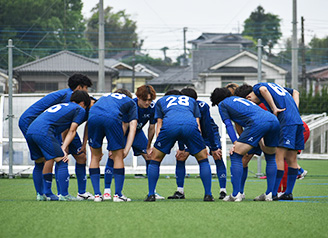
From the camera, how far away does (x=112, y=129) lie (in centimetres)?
725

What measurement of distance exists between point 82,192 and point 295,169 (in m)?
3.04

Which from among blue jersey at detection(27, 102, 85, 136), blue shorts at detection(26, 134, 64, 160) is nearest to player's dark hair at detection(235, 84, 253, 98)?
blue jersey at detection(27, 102, 85, 136)

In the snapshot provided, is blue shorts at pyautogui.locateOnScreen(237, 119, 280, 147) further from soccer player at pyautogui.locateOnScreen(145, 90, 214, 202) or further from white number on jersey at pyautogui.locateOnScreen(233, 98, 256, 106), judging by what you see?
soccer player at pyautogui.locateOnScreen(145, 90, 214, 202)

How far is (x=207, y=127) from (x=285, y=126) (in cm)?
122

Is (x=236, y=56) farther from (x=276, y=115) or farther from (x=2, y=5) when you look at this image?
(x=276, y=115)

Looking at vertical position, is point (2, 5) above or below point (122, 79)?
above

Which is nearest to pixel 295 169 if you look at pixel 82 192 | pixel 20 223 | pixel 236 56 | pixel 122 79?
pixel 82 192

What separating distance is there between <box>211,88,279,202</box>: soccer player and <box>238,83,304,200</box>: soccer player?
31 centimetres

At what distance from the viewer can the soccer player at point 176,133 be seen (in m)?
7.08

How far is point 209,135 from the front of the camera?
8547mm

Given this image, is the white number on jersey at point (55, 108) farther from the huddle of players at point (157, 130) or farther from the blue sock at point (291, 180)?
the blue sock at point (291, 180)

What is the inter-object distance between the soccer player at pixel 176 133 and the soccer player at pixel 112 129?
1.27 ft

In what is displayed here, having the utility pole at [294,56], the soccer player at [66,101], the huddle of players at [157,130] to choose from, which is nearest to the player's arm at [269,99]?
the huddle of players at [157,130]

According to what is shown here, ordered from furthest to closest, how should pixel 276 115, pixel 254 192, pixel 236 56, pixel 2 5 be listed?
pixel 2 5 → pixel 236 56 → pixel 254 192 → pixel 276 115
